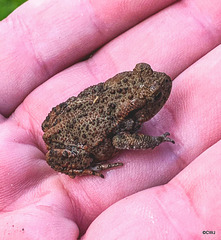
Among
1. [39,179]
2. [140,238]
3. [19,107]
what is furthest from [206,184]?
[19,107]

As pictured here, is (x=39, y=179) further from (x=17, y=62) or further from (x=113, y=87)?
(x=17, y=62)

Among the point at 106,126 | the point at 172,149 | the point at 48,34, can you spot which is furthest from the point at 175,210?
the point at 48,34

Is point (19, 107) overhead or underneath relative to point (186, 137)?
overhead

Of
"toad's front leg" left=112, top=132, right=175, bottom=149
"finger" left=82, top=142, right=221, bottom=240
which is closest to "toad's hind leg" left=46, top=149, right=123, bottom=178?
"toad's front leg" left=112, top=132, right=175, bottom=149

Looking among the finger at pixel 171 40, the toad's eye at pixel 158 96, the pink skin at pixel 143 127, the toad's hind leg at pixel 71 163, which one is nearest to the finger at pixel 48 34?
the pink skin at pixel 143 127

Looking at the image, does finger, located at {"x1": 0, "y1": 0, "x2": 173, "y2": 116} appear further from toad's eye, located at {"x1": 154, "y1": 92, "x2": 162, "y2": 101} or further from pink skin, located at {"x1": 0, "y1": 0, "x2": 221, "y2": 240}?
toad's eye, located at {"x1": 154, "y1": 92, "x2": 162, "y2": 101}

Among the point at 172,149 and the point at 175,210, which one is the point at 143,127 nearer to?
the point at 172,149

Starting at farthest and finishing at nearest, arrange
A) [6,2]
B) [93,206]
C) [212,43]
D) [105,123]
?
[6,2], [212,43], [105,123], [93,206]
